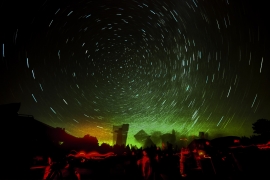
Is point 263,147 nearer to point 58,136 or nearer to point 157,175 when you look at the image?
point 157,175

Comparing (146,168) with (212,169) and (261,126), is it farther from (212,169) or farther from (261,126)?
(261,126)

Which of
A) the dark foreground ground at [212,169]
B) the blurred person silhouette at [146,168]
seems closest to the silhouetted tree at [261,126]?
Answer: the dark foreground ground at [212,169]

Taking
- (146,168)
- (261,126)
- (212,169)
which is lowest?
(212,169)

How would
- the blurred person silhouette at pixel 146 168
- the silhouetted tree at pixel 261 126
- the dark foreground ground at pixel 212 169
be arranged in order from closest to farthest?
the blurred person silhouette at pixel 146 168
the dark foreground ground at pixel 212 169
the silhouetted tree at pixel 261 126

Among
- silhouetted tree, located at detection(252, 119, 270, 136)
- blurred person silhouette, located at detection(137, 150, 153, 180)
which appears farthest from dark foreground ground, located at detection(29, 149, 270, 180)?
silhouetted tree, located at detection(252, 119, 270, 136)

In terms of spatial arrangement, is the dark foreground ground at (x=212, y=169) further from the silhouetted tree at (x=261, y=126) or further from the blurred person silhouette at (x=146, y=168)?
the silhouetted tree at (x=261, y=126)

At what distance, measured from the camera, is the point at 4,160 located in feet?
45.5

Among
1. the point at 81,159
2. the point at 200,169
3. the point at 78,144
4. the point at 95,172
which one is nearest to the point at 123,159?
the point at 95,172

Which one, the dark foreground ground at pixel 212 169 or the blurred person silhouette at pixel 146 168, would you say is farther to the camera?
the dark foreground ground at pixel 212 169

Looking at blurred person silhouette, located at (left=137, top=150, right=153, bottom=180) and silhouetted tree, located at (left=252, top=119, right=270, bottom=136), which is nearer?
blurred person silhouette, located at (left=137, top=150, right=153, bottom=180)

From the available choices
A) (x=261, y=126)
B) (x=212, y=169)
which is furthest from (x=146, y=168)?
(x=261, y=126)

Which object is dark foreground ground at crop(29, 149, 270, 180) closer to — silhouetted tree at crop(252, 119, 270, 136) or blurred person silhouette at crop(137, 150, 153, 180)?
blurred person silhouette at crop(137, 150, 153, 180)

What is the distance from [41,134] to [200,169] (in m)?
18.9

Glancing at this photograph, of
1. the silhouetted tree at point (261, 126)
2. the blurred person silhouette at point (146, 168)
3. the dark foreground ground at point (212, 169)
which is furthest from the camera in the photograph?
the silhouetted tree at point (261, 126)
